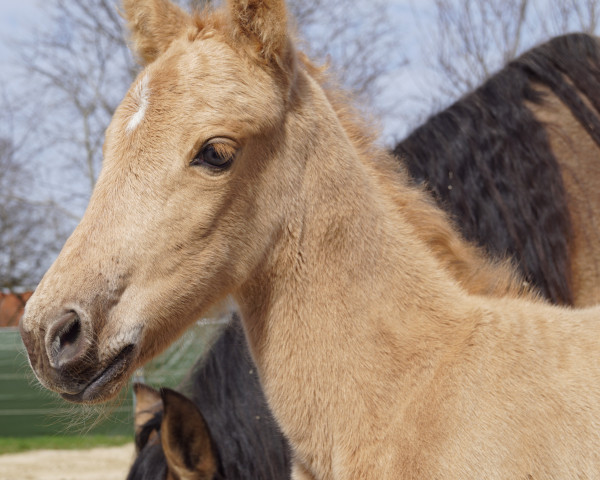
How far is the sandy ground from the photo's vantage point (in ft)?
31.5

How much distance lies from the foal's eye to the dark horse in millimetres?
1553

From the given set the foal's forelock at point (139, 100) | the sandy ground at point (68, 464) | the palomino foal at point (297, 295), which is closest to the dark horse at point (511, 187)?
the palomino foal at point (297, 295)

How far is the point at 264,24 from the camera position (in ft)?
8.00

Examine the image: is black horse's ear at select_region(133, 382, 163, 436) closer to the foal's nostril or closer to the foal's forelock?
the foal's nostril

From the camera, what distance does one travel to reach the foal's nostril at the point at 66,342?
2105mm

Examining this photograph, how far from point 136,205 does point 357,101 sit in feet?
3.76

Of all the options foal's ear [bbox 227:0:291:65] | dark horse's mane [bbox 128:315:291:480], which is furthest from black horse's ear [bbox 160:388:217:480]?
foal's ear [bbox 227:0:291:65]

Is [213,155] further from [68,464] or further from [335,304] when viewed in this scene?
[68,464]

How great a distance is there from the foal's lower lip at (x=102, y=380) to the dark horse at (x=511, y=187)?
132cm

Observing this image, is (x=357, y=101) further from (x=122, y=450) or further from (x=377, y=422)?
(x=122, y=450)

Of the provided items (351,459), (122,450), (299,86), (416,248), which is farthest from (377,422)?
(122,450)

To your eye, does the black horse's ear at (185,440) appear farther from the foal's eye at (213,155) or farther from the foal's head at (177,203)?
the foal's eye at (213,155)

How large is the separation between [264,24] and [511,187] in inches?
76.1

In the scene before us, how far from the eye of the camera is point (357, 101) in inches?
118
